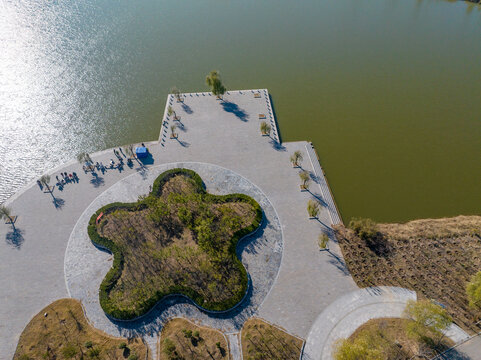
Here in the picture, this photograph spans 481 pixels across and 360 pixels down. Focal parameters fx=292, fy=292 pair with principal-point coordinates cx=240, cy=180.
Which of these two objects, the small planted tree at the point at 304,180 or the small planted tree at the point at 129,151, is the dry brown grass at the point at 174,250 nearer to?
→ the small planted tree at the point at 304,180

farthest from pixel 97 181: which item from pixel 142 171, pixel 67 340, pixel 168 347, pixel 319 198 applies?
pixel 319 198

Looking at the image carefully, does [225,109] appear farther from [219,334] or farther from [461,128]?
[461,128]

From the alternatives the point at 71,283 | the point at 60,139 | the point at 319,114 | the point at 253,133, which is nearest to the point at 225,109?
the point at 253,133

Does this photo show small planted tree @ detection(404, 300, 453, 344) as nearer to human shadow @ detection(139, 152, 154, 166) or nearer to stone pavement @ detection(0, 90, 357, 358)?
stone pavement @ detection(0, 90, 357, 358)

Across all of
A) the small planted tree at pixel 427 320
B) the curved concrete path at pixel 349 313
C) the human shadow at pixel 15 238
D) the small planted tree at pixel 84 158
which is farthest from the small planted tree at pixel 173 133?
the small planted tree at pixel 427 320

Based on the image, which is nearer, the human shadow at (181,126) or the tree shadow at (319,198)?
the tree shadow at (319,198)

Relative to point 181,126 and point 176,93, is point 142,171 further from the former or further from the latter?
point 176,93
